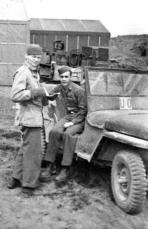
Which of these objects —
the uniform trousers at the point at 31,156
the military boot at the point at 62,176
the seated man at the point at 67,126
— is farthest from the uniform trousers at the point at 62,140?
the uniform trousers at the point at 31,156

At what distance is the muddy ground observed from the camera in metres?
3.50

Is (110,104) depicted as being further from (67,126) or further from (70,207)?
(70,207)

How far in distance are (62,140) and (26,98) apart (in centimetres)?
96

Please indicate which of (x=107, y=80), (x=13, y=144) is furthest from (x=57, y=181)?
(x=13, y=144)

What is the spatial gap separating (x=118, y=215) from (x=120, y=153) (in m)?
0.64

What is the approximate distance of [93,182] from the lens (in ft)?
15.5

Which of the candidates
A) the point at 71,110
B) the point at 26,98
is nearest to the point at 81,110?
the point at 71,110

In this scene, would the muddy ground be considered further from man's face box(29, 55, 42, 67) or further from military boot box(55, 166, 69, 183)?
man's face box(29, 55, 42, 67)

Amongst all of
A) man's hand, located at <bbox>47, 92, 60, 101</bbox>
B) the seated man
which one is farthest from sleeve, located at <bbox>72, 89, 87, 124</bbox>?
man's hand, located at <bbox>47, 92, 60, 101</bbox>

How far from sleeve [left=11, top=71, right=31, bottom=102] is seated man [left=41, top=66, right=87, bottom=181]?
2.56ft

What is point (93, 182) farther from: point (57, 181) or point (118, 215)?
point (118, 215)

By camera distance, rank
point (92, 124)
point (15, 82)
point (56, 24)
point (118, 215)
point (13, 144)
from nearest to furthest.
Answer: point (118, 215) → point (15, 82) → point (92, 124) → point (13, 144) → point (56, 24)

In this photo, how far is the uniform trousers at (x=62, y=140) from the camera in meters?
4.71

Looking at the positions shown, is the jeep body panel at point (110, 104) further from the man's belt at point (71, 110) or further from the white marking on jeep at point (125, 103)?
the man's belt at point (71, 110)
